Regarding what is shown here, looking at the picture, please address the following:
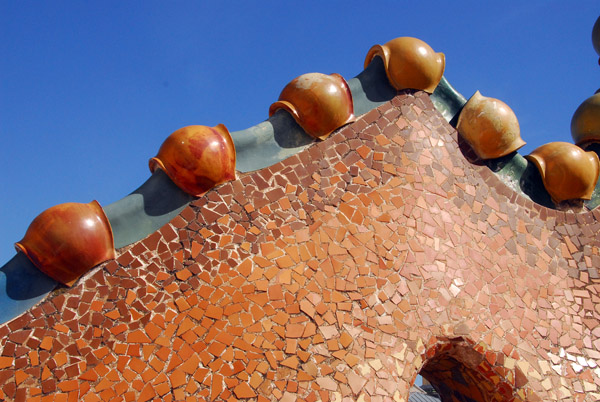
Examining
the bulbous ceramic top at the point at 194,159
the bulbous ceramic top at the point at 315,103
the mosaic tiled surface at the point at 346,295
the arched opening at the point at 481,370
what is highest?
the bulbous ceramic top at the point at 315,103

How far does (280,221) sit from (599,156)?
3.07 m

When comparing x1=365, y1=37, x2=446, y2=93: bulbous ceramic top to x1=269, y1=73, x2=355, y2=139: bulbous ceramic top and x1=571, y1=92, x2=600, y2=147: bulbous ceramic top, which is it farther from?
x1=571, y1=92, x2=600, y2=147: bulbous ceramic top

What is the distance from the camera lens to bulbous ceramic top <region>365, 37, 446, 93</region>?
189 inches

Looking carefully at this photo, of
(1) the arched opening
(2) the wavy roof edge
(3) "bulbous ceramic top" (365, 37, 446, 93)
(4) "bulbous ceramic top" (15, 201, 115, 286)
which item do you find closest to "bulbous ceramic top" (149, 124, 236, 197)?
(2) the wavy roof edge

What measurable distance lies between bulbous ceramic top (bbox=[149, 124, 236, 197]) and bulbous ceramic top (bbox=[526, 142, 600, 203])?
268 centimetres

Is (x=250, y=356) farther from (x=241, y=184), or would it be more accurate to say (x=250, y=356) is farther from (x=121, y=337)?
(x=241, y=184)

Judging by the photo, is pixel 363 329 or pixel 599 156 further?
pixel 599 156

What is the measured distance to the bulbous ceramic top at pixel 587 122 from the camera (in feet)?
17.9

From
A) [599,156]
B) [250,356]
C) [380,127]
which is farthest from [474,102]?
[250,356]

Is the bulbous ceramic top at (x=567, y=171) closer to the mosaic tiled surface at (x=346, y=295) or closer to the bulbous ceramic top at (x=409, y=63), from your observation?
the mosaic tiled surface at (x=346, y=295)

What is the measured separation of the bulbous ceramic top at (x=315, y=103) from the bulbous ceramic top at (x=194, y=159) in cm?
65

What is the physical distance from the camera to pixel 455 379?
469 centimetres

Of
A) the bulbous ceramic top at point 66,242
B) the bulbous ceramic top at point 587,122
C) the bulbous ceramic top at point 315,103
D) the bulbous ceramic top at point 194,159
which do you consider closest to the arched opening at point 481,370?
the bulbous ceramic top at point 315,103

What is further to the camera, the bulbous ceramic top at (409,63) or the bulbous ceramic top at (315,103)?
the bulbous ceramic top at (409,63)
